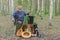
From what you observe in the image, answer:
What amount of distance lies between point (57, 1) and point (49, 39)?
22151 mm

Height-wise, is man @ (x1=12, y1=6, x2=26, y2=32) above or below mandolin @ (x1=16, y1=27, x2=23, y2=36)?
above

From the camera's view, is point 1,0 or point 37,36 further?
point 1,0

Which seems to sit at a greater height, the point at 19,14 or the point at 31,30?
the point at 19,14

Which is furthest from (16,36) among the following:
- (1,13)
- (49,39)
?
(1,13)

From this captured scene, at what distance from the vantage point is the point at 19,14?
9641 millimetres

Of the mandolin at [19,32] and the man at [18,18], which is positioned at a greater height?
the man at [18,18]

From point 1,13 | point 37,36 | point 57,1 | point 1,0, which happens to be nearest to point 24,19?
point 37,36

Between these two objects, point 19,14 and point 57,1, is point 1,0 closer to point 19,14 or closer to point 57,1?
point 57,1

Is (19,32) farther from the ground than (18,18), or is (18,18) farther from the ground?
(18,18)

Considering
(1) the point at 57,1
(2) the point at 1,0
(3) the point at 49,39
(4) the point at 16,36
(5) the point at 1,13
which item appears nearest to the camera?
(3) the point at 49,39

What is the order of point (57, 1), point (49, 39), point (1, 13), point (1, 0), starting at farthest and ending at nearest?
1. point (1, 0)
2. point (57, 1)
3. point (1, 13)
4. point (49, 39)

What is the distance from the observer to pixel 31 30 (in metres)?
9.70

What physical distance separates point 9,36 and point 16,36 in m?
0.35

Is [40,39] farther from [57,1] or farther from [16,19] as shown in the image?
[57,1]
